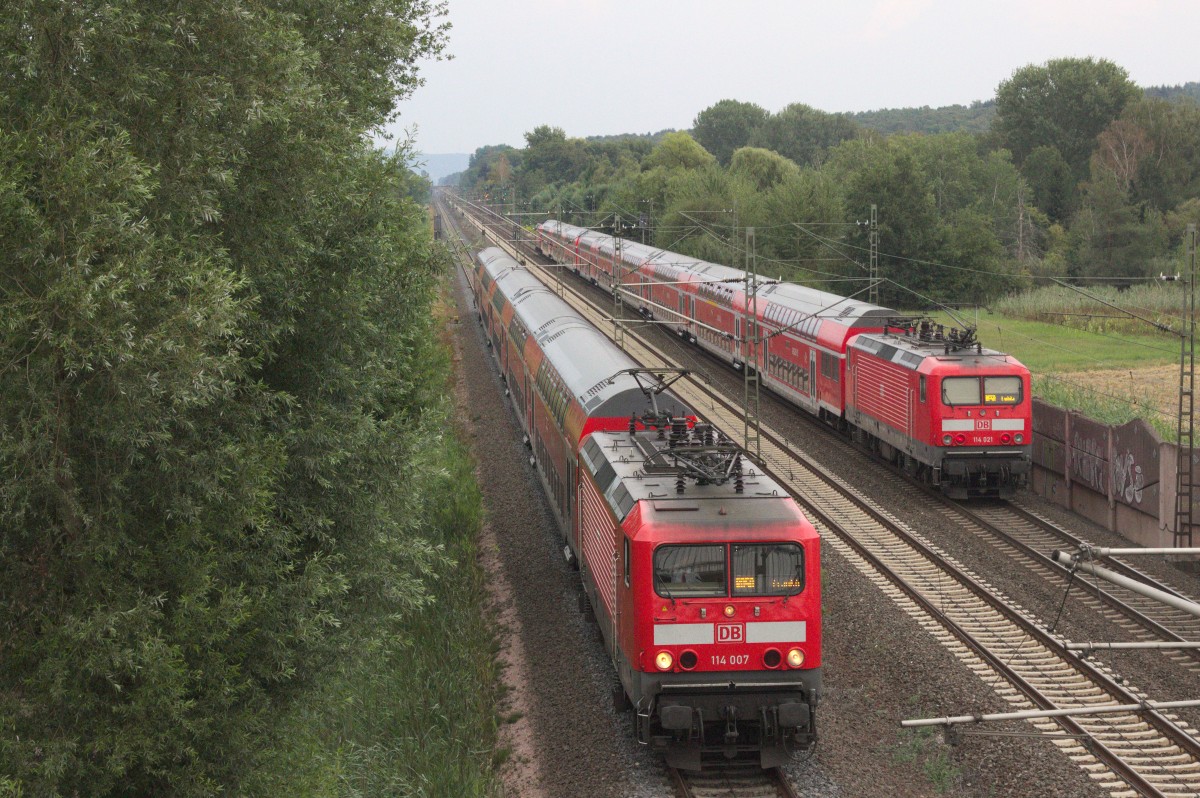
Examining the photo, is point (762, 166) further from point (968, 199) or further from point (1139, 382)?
point (1139, 382)

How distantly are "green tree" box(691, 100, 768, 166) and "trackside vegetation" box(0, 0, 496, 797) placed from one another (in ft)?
518

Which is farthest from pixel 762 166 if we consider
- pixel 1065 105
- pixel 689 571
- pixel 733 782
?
pixel 733 782

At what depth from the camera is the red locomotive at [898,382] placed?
24344mm

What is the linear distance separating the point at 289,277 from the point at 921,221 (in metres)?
54.8

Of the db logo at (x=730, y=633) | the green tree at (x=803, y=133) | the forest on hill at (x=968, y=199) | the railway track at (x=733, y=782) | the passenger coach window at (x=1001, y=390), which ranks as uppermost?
the green tree at (x=803, y=133)

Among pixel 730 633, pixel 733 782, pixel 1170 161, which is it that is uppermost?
pixel 1170 161

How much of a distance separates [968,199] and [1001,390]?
67948mm

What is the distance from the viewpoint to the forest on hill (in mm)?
62750

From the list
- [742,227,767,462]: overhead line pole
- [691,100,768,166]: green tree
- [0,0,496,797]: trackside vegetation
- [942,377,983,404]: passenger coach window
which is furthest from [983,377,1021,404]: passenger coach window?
[691,100,768,166]: green tree

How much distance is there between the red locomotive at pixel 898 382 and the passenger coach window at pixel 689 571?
9.58 metres

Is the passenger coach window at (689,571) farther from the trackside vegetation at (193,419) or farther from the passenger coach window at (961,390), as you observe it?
the passenger coach window at (961,390)

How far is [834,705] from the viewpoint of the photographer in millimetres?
14828

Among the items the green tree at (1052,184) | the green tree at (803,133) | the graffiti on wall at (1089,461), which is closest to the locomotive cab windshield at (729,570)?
the graffiti on wall at (1089,461)

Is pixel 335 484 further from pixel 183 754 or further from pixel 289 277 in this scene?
pixel 183 754
